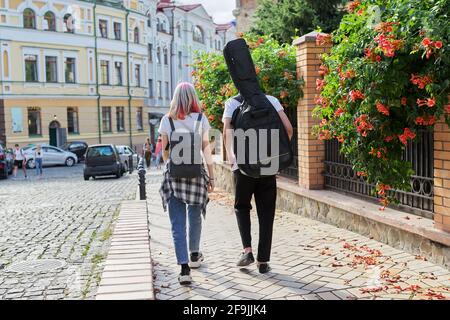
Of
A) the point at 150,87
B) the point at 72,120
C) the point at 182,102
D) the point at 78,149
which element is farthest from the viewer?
the point at 150,87

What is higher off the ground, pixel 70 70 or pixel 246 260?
pixel 70 70

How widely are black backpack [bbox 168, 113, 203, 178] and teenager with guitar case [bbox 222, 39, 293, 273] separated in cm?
30

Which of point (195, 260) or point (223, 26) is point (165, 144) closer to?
point (195, 260)

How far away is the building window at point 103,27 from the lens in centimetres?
4259

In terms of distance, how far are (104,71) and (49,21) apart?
19.7ft

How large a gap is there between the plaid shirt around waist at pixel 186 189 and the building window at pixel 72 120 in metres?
36.9

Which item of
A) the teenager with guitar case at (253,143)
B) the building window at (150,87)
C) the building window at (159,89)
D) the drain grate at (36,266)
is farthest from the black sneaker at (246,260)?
the building window at (159,89)

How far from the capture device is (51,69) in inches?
1549

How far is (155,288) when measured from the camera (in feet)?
15.7

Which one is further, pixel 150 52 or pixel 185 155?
pixel 150 52

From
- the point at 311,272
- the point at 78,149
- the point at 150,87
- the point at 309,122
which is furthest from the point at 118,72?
the point at 311,272

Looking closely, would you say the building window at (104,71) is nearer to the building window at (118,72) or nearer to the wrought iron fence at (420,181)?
the building window at (118,72)
